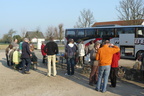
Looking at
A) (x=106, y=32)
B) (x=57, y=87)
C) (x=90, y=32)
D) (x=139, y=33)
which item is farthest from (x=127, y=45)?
(x=57, y=87)

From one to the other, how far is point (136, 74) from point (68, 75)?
311 centimetres

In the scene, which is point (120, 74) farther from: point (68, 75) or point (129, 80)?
point (68, 75)

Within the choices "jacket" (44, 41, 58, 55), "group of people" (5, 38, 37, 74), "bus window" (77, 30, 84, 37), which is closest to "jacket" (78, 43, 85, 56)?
"jacket" (44, 41, 58, 55)

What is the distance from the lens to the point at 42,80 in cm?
794

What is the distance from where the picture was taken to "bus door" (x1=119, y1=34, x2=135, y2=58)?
54.6 ft

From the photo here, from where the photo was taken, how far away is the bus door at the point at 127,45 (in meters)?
16.7

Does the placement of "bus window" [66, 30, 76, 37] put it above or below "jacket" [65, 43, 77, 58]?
above

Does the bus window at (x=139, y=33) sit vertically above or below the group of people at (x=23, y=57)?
above

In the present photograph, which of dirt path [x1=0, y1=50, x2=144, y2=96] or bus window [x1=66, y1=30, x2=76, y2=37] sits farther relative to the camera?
bus window [x1=66, y1=30, x2=76, y2=37]

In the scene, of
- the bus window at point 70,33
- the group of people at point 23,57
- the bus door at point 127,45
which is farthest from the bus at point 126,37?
the group of people at point 23,57

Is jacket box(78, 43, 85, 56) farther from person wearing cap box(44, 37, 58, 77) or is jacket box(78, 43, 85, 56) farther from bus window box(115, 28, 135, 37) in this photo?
bus window box(115, 28, 135, 37)

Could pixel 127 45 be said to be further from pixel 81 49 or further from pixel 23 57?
pixel 23 57

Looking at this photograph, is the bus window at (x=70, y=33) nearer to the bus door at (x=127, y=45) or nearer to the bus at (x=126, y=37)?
the bus at (x=126, y=37)

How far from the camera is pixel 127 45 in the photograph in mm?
16922
